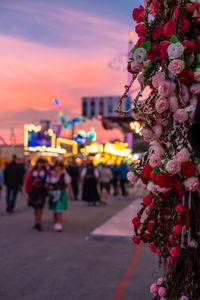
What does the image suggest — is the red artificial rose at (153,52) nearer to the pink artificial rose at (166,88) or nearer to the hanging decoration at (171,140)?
the hanging decoration at (171,140)

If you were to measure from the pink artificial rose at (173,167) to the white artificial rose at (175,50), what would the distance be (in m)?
0.65

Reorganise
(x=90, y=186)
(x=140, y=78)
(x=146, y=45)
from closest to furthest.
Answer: (x=146, y=45) → (x=140, y=78) → (x=90, y=186)

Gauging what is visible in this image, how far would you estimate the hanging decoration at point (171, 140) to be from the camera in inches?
98.3

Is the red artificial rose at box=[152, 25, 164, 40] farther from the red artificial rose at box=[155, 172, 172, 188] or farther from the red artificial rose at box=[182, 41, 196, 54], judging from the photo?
the red artificial rose at box=[155, 172, 172, 188]

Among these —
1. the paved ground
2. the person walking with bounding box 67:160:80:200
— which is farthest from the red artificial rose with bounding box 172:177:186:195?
the person walking with bounding box 67:160:80:200

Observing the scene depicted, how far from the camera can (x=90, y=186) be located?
A: 57.6 feet

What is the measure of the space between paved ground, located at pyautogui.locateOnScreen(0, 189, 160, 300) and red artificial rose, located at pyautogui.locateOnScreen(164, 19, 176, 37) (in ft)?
10.7

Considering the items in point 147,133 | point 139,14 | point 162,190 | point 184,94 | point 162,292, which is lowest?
point 162,292

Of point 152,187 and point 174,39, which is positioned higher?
point 174,39

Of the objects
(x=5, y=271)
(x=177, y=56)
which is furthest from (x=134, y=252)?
(x=177, y=56)

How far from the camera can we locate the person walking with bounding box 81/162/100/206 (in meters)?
17.3

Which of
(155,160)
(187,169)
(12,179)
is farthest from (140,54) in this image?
Answer: (12,179)

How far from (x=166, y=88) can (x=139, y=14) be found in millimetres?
656

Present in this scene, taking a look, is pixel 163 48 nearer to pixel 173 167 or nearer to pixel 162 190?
pixel 173 167
